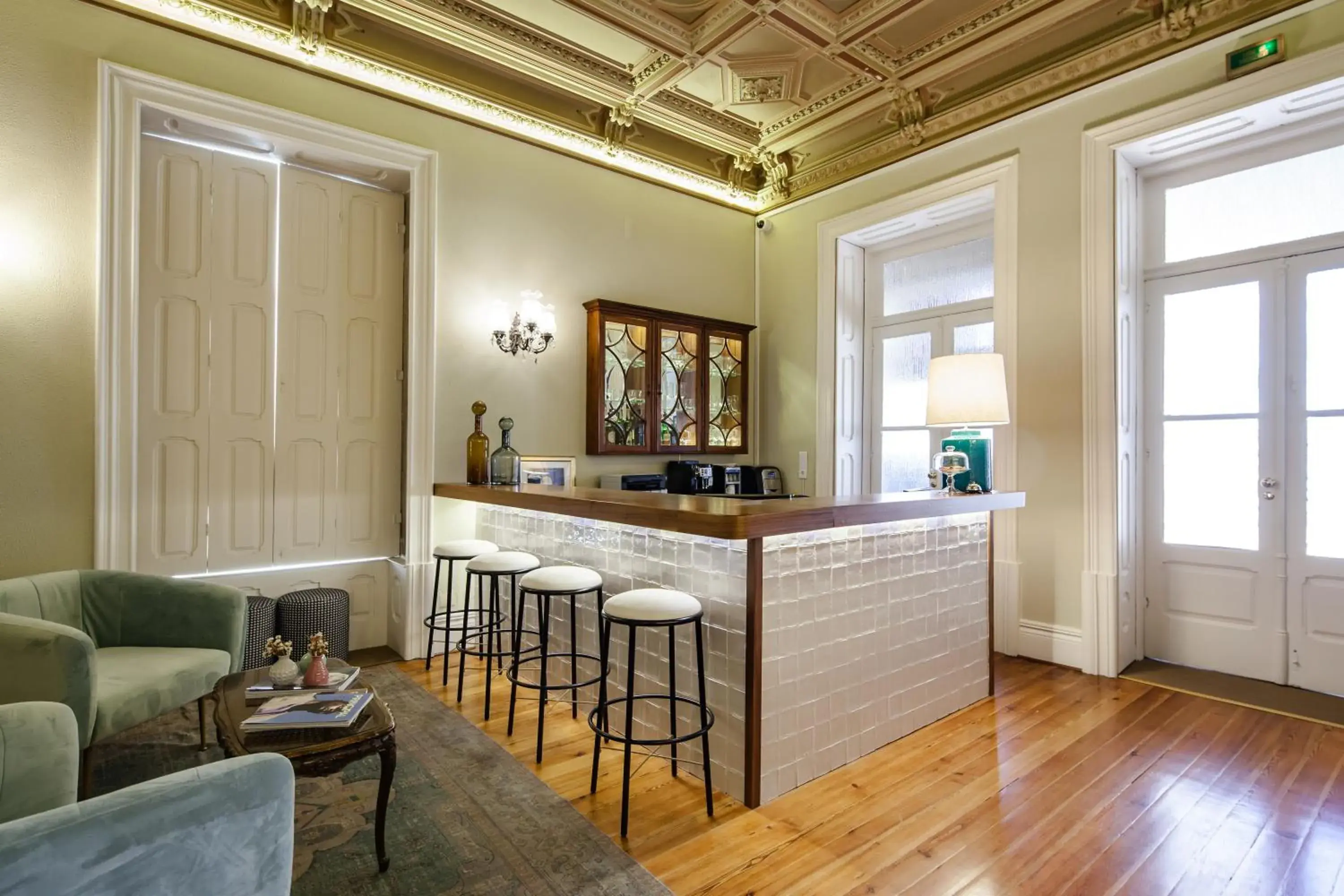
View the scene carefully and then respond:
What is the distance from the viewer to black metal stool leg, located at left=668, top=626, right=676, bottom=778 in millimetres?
2383

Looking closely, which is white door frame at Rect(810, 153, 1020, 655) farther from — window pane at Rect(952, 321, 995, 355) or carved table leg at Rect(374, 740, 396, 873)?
carved table leg at Rect(374, 740, 396, 873)

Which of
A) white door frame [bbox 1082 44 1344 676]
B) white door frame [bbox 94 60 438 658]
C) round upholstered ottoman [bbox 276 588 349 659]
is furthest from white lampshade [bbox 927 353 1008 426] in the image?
white door frame [bbox 94 60 438 658]

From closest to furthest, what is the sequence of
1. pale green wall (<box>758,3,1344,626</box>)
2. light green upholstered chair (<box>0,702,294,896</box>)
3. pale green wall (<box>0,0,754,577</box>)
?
light green upholstered chair (<box>0,702,294,896</box>)
pale green wall (<box>0,0,754,577</box>)
pale green wall (<box>758,3,1344,626</box>)

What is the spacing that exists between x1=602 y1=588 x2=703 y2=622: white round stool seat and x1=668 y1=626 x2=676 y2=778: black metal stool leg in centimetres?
8

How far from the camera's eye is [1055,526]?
394 cm

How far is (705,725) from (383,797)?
1.02 meters

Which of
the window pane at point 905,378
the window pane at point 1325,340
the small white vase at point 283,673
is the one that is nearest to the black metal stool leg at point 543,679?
the small white vase at point 283,673

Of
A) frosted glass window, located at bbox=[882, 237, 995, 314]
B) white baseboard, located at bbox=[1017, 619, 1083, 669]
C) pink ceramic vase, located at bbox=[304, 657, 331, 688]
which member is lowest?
white baseboard, located at bbox=[1017, 619, 1083, 669]

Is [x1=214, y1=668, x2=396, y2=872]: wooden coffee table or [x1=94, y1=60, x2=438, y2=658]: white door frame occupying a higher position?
[x1=94, y1=60, x2=438, y2=658]: white door frame

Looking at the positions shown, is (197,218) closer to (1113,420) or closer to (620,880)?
(620,880)

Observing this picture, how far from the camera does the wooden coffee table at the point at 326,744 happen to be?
5.90 ft

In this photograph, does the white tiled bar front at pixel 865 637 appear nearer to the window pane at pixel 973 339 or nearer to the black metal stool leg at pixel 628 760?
the black metal stool leg at pixel 628 760

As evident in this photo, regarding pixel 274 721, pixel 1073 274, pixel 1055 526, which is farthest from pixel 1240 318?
pixel 274 721

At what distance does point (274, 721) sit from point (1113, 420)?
4048 millimetres
